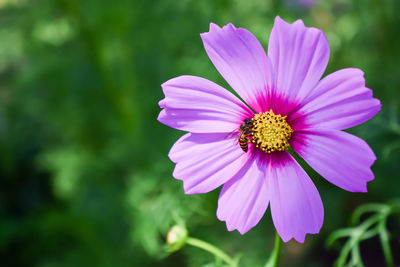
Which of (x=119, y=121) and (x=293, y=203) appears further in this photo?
(x=119, y=121)

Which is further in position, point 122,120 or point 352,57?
point 352,57

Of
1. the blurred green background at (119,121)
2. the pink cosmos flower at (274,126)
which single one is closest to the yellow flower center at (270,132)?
the pink cosmos flower at (274,126)

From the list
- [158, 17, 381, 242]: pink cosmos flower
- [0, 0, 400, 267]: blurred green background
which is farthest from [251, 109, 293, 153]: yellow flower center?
[0, 0, 400, 267]: blurred green background


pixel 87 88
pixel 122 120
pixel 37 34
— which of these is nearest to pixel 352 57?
pixel 122 120

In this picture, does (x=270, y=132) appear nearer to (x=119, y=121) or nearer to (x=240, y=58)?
(x=240, y=58)

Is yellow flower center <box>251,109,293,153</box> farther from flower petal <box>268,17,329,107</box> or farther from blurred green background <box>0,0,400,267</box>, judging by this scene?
blurred green background <box>0,0,400,267</box>

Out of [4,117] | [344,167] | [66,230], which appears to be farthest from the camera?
[4,117]

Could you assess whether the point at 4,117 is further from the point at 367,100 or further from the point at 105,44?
the point at 367,100

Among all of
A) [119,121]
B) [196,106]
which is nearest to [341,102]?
[196,106]
